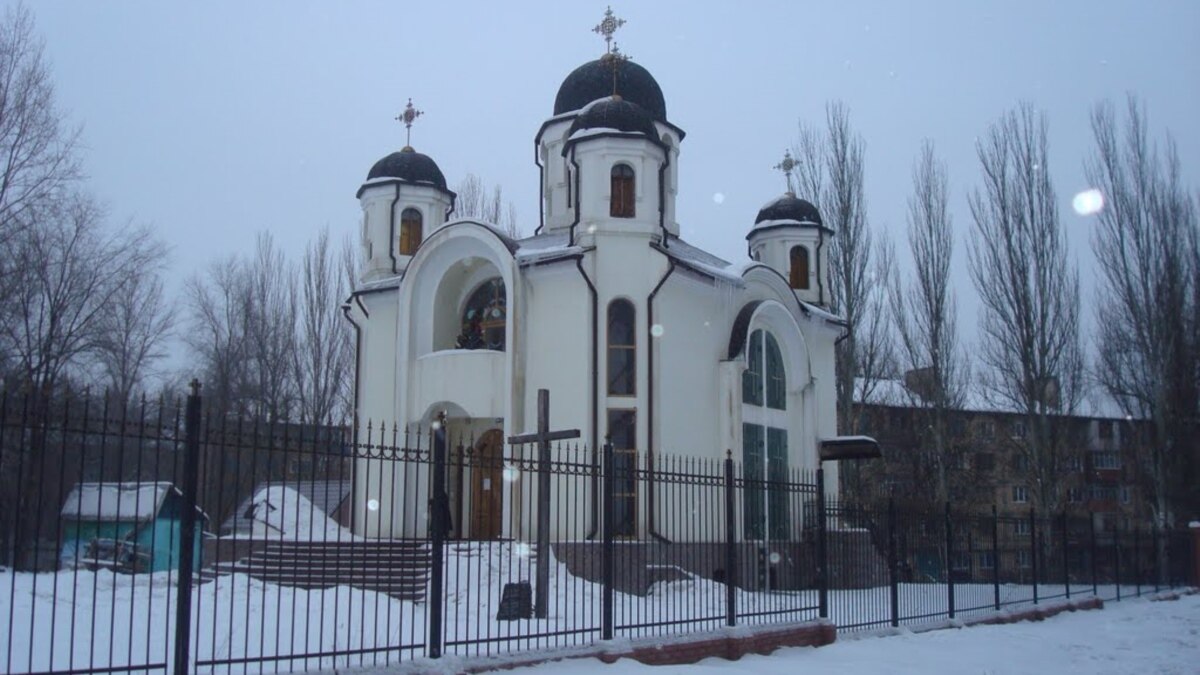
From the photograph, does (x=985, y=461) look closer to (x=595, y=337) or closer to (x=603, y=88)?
(x=603, y=88)

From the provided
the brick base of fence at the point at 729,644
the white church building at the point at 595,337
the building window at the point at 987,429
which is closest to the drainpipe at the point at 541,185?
the white church building at the point at 595,337

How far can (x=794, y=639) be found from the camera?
10.9m

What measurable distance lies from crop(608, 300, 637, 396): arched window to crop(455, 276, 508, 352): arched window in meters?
2.34

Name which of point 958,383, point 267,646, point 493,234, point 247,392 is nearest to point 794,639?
point 267,646

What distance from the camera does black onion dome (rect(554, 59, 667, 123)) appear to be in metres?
22.8

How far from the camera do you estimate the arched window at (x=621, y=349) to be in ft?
59.0

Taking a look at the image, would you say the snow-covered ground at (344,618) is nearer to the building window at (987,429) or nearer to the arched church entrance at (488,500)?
the arched church entrance at (488,500)

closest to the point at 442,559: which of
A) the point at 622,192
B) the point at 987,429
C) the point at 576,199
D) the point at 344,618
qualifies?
the point at 344,618

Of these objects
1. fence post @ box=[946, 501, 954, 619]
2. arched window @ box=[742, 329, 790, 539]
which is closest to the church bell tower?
arched window @ box=[742, 329, 790, 539]

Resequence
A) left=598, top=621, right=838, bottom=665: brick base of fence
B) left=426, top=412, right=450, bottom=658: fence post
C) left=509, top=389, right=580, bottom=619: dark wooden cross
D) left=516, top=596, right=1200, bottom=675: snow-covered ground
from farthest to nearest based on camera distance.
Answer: left=509, top=389, right=580, bottom=619: dark wooden cross < left=516, top=596, right=1200, bottom=675: snow-covered ground < left=598, top=621, right=838, bottom=665: brick base of fence < left=426, top=412, right=450, bottom=658: fence post

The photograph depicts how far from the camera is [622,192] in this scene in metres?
18.9

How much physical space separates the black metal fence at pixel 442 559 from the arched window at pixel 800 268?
529 centimetres

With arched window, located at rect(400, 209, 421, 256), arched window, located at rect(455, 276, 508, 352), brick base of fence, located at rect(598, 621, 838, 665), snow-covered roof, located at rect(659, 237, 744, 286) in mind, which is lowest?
brick base of fence, located at rect(598, 621, 838, 665)

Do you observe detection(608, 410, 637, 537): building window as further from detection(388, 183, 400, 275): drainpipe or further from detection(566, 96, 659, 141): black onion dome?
detection(388, 183, 400, 275): drainpipe
